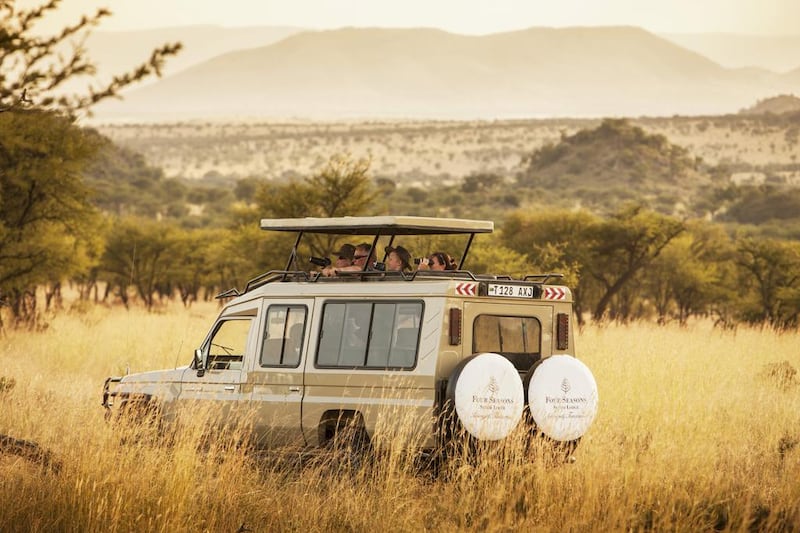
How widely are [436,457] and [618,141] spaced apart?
82543mm

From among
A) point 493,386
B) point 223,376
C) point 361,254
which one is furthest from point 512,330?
point 223,376

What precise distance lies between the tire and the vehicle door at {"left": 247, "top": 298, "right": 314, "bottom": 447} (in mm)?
1679

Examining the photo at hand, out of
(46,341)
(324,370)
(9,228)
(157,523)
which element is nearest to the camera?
(157,523)

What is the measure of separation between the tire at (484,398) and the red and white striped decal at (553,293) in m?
1.11

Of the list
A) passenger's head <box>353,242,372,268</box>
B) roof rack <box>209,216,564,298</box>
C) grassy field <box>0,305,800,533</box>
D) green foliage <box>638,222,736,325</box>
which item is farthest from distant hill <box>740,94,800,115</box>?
grassy field <box>0,305,800,533</box>

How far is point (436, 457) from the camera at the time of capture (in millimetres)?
9695

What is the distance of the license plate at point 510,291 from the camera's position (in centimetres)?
1003

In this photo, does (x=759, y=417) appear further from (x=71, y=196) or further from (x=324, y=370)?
(x=71, y=196)

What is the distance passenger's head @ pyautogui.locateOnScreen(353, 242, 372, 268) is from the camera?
39.2 feet

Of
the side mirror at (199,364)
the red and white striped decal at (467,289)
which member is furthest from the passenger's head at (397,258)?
the side mirror at (199,364)

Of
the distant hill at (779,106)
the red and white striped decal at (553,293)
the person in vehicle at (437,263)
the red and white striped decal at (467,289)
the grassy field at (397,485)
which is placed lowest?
the grassy field at (397,485)

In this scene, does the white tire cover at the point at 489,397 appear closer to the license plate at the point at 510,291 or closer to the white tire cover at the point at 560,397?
the white tire cover at the point at 560,397

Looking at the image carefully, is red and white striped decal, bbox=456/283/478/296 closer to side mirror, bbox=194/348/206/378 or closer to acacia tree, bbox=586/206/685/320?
side mirror, bbox=194/348/206/378

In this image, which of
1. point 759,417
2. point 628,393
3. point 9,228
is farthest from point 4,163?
point 759,417
